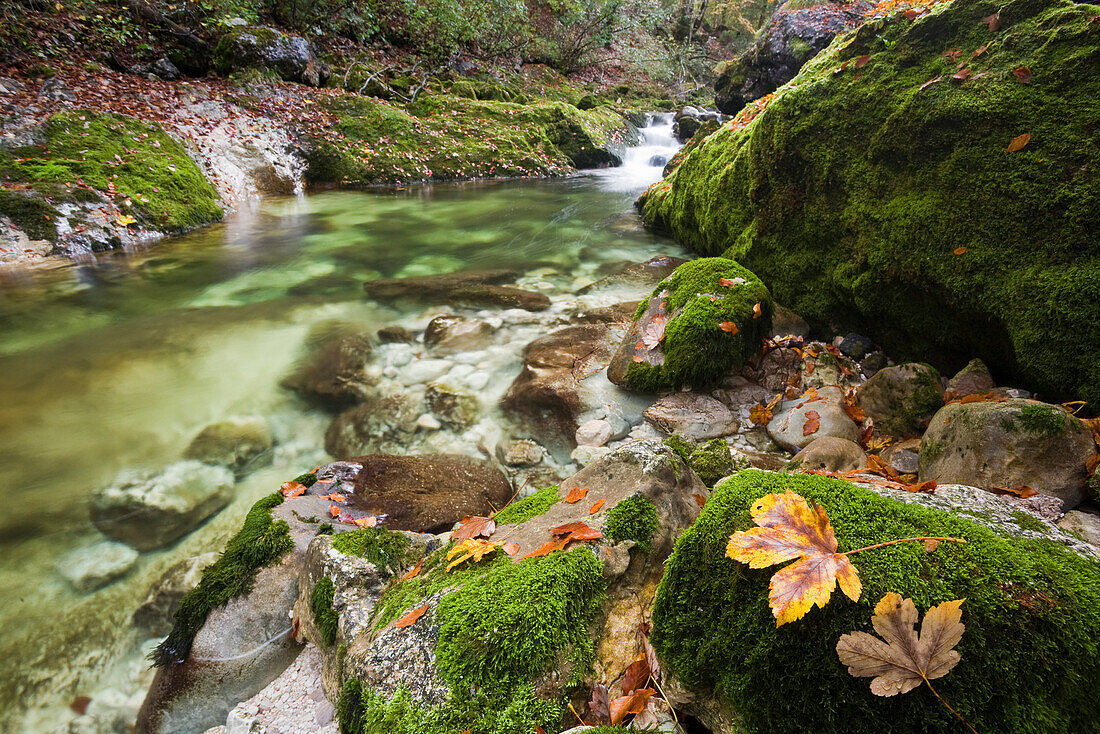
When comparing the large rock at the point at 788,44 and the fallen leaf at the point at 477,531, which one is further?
the large rock at the point at 788,44

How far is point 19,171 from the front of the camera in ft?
23.2

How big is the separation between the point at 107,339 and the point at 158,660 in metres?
4.26

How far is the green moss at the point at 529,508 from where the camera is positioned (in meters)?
2.15

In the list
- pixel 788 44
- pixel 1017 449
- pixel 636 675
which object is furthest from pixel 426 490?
pixel 788 44

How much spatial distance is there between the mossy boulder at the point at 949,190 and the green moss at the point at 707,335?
2.52 feet

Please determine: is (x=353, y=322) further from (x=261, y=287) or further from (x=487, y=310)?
(x=261, y=287)

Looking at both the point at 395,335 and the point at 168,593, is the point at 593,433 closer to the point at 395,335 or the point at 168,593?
the point at 168,593

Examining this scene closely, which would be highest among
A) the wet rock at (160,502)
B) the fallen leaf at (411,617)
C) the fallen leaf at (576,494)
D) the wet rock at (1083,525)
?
the wet rock at (1083,525)

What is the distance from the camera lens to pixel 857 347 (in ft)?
12.8

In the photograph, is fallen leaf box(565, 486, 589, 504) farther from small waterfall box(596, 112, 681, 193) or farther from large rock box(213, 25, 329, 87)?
large rock box(213, 25, 329, 87)

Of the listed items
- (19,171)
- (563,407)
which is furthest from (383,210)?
(563,407)

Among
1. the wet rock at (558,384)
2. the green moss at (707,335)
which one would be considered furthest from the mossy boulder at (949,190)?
the wet rock at (558,384)

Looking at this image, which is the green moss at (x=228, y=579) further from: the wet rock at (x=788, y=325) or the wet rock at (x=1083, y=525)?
the wet rock at (x=788, y=325)

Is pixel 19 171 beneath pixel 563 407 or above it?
above
